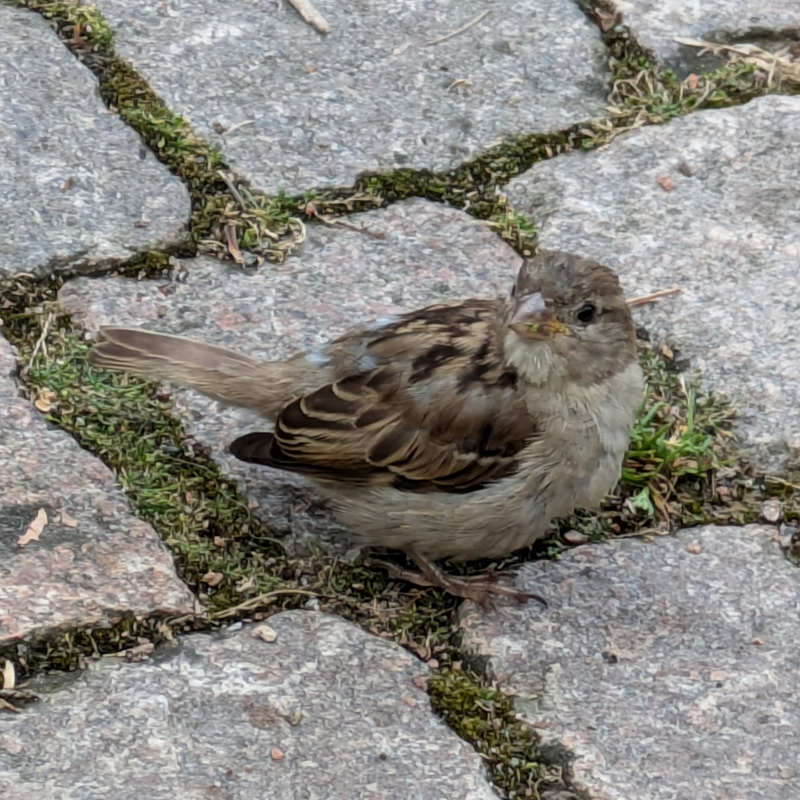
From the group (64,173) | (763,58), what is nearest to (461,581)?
(64,173)

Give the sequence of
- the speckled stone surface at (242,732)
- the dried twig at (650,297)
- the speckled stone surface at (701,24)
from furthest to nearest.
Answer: the speckled stone surface at (701,24), the dried twig at (650,297), the speckled stone surface at (242,732)

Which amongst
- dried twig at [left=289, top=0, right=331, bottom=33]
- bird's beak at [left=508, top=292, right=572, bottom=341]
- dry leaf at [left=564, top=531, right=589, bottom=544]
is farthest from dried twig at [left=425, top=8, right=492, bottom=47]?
dry leaf at [left=564, top=531, right=589, bottom=544]

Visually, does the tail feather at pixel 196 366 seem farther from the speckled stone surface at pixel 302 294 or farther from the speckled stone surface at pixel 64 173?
the speckled stone surface at pixel 64 173

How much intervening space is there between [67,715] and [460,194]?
1.50 meters

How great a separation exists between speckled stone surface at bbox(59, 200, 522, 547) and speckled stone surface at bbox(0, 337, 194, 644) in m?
0.26

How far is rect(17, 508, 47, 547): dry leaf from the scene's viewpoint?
2.37 m

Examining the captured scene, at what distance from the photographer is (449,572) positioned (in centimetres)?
265

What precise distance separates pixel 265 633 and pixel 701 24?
81.8 inches

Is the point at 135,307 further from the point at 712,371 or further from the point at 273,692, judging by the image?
the point at 712,371

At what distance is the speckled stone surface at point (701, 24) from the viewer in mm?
3463

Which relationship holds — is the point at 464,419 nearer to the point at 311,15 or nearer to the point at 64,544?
the point at 64,544

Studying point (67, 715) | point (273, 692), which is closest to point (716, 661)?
point (273, 692)

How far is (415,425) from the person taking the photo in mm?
2564

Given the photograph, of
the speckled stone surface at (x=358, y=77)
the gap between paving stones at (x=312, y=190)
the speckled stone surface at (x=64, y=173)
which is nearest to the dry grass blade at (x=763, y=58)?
the gap between paving stones at (x=312, y=190)
